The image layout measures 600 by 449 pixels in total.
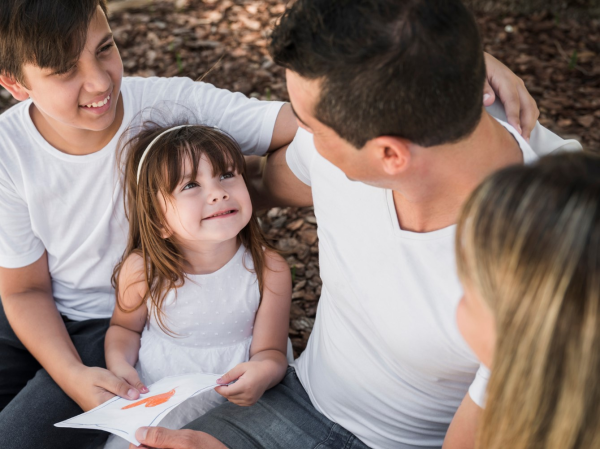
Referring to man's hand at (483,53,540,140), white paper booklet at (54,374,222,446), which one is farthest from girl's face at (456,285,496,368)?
white paper booklet at (54,374,222,446)

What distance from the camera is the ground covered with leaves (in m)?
3.78

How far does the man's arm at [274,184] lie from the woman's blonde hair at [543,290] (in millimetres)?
1288

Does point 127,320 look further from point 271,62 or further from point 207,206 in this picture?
point 271,62

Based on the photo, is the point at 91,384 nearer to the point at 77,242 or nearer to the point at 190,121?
the point at 77,242

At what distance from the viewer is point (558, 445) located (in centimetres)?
111

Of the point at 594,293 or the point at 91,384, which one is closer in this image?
the point at 594,293

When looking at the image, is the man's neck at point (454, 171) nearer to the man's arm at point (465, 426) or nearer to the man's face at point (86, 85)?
the man's arm at point (465, 426)

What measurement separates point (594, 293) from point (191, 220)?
4.88 feet

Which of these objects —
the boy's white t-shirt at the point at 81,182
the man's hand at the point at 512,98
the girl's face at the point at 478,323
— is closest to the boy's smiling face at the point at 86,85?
the boy's white t-shirt at the point at 81,182

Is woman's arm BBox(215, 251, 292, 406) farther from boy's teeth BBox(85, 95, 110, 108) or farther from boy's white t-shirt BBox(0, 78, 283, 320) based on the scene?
boy's teeth BBox(85, 95, 110, 108)

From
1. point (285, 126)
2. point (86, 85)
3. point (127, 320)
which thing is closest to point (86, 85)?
point (86, 85)

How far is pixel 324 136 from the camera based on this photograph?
1.76 meters

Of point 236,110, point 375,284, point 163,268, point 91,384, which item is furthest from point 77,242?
point 375,284

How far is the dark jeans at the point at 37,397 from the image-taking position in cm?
219
